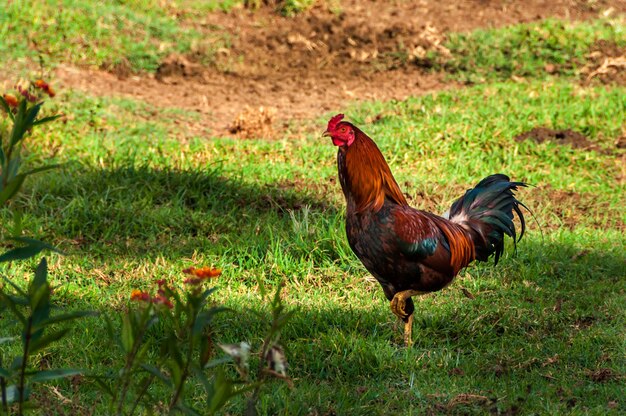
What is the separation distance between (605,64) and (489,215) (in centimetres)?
550

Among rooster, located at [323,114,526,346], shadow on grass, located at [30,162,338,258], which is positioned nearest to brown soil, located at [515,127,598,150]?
shadow on grass, located at [30,162,338,258]

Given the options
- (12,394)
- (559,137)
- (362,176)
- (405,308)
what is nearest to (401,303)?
(405,308)

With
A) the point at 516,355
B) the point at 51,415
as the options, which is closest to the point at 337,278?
the point at 516,355

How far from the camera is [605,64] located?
9805 millimetres

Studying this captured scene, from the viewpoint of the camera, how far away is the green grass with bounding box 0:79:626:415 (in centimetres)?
428

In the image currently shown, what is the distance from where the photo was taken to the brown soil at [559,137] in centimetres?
817

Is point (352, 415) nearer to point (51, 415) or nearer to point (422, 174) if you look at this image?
point (51, 415)

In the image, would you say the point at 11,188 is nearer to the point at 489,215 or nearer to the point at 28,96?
the point at 489,215

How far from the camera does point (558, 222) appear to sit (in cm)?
678

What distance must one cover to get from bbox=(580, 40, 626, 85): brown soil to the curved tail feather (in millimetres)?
5140

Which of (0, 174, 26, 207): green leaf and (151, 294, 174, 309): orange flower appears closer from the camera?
(0, 174, 26, 207): green leaf

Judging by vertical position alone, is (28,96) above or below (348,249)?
above

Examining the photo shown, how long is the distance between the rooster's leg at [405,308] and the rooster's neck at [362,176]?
0.45 m

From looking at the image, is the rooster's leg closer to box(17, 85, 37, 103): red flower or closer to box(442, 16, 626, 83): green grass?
box(17, 85, 37, 103): red flower
